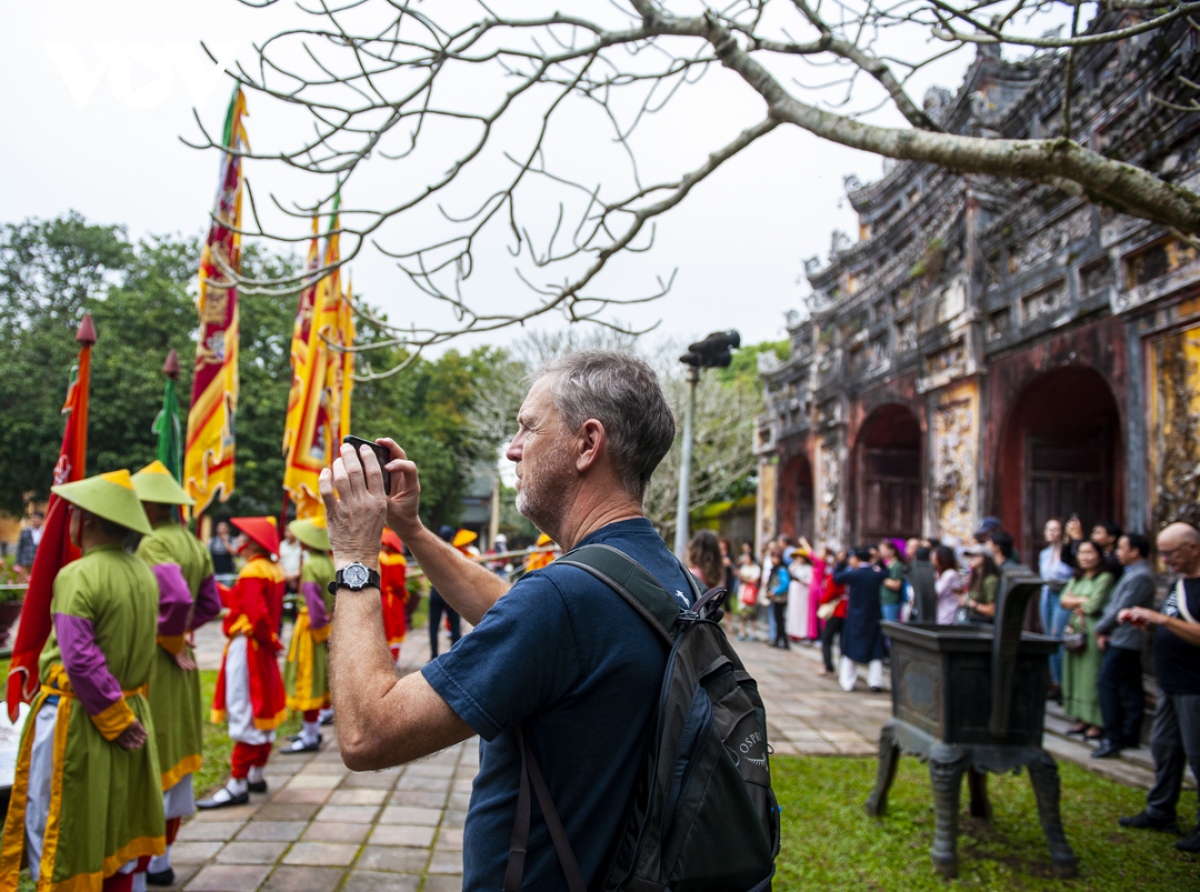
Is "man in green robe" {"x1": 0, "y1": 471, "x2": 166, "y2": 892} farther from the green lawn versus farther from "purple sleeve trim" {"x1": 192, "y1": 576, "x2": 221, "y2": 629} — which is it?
the green lawn

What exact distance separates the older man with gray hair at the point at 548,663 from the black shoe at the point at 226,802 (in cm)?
419

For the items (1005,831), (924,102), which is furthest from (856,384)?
(1005,831)

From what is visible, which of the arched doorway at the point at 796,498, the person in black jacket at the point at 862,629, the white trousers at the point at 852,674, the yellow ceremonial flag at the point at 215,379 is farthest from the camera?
the arched doorway at the point at 796,498

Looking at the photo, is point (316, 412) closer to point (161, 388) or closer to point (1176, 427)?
point (1176, 427)

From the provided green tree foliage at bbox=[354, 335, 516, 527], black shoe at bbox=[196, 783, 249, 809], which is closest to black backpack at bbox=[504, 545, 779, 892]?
black shoe at bbox=[196, 783, 249, 809]

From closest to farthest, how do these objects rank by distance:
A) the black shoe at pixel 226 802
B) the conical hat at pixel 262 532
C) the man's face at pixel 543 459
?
the man's face at pixel 543 459
the black shoe at pixel 226 802
the conical hat at pixel 262 532

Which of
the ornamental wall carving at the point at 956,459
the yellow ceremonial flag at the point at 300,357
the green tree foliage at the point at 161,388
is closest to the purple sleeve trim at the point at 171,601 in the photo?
the yellow ceremonial flag at the point at 300,357

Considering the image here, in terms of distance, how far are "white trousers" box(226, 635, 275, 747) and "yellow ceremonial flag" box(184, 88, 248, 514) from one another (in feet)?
4.67

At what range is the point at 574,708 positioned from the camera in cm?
144

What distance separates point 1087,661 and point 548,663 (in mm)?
7378

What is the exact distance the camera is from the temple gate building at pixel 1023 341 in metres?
7.54

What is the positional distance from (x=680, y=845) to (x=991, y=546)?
331 inches

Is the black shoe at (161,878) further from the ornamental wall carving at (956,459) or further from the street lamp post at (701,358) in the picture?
the ornamental wall carving at (956,459)

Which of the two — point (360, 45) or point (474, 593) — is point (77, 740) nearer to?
point (474, 593)
